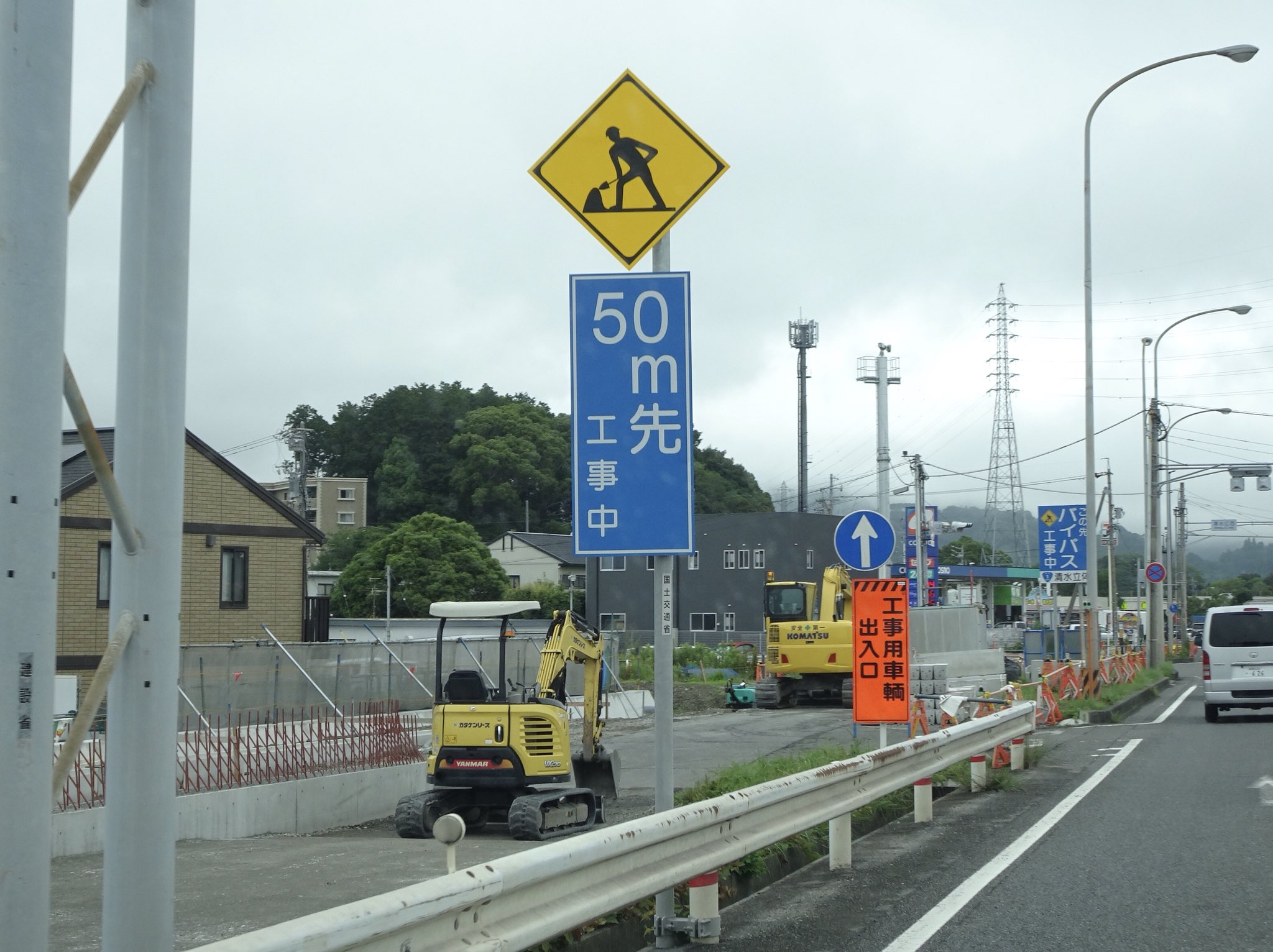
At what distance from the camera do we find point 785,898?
24.3 ft

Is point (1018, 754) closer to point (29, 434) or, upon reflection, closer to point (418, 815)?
point (418, 815)

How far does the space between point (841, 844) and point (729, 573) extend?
2469 inches

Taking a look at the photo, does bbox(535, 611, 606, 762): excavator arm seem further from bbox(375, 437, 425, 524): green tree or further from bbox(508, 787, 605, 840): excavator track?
bbox(375, 437, 425, 524): green tree

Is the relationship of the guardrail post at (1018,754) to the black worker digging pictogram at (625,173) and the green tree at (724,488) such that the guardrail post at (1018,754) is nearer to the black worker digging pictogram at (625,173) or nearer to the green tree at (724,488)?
the black worker digging pictogram at (625,173)

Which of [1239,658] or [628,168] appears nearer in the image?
[628,168]

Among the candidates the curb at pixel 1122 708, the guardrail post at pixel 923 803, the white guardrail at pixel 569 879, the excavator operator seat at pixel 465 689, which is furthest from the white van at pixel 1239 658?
the white guardrail at pixel 569 879

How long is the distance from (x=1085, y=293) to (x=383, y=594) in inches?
1573

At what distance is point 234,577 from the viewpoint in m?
32.1

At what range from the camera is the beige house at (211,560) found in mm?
27094

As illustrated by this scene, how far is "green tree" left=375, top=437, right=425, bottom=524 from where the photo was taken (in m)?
81.0

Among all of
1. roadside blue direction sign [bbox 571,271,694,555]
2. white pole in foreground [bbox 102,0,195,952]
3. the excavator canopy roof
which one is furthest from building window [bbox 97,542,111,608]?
white pole in foreground [bbox 102,0,195,952]

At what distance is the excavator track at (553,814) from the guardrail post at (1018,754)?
15.4ft

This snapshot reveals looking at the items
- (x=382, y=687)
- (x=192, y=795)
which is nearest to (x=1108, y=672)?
(x=382, y=687)

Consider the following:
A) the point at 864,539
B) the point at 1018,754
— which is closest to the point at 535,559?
the point at 1018,754
